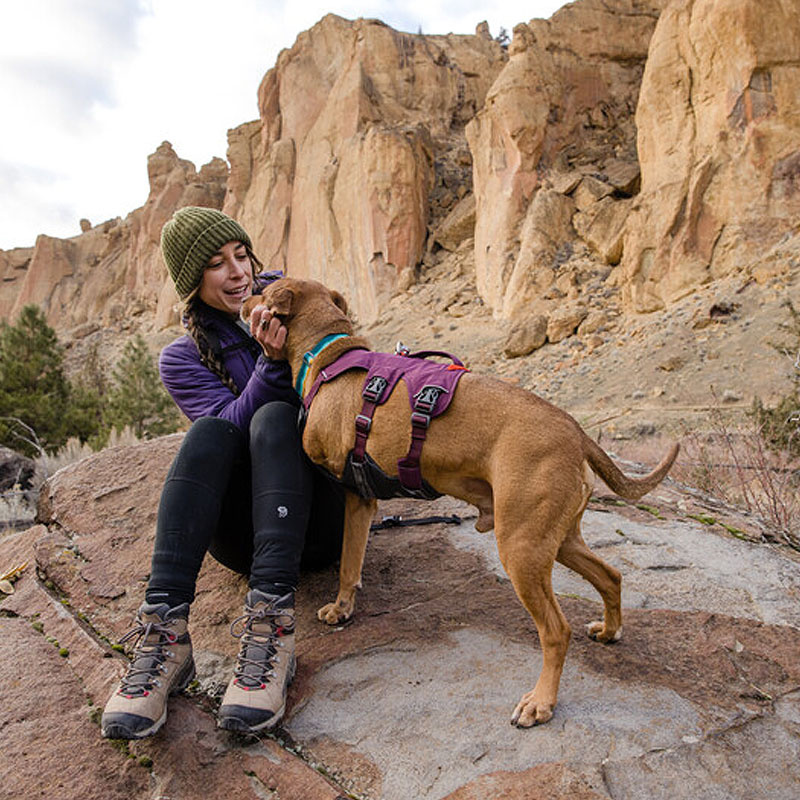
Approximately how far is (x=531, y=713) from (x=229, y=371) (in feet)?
7.10

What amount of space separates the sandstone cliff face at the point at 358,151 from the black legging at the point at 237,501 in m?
21.9

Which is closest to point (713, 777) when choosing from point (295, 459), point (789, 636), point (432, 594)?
point (789, 636)

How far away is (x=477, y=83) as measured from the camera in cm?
3086

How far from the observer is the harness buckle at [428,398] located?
219 cm

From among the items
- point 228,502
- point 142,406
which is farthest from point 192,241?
point 142,406

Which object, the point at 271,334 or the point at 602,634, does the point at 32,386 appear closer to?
the point at 271,334

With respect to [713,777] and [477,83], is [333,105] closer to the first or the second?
[477,83]

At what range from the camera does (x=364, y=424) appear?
2.34 m

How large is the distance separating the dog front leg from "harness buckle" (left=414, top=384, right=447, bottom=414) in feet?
2.08

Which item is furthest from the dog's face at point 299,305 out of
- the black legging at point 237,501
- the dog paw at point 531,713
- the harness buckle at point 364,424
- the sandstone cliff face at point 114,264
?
the sandstone cliff face at point 114,264

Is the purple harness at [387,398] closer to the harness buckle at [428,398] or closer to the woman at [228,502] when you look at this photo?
the harness buckle at [428,398]

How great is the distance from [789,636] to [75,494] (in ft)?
13.4

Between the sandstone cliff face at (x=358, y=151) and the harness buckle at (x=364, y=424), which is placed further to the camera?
the sandstone cliff face at (x=358, y=151)

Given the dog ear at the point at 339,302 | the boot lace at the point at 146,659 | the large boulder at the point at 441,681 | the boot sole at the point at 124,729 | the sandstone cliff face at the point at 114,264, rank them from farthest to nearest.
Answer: the sandstone cliff face at the point at 114,264, the dog ear at the point at 339,302, the boot lace at the point at 146,659, the boot sole at the point at 124,729, the large boulder at the point at 441,681
